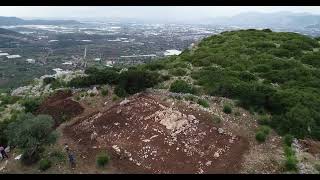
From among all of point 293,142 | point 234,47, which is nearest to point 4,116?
point 293,142

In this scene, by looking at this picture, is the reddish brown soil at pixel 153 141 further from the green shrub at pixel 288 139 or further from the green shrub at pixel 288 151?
the green shrub at pixel 288 139

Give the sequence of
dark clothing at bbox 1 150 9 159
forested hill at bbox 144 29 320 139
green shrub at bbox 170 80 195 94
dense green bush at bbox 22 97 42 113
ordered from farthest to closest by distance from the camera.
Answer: dense green bush at bbox 22 97 42 113, green shrub at bbox 170 80 195 94, forested hill at bbox 144 29 320 139, dark clothing at bbox 1 150 9 159

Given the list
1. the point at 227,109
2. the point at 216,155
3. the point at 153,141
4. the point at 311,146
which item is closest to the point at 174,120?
the point at 153,141

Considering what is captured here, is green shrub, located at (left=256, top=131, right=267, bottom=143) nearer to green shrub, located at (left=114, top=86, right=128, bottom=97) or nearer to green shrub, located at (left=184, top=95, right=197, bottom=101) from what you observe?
green shrub, located at (left=184, top=95, right=197, bottom=101)

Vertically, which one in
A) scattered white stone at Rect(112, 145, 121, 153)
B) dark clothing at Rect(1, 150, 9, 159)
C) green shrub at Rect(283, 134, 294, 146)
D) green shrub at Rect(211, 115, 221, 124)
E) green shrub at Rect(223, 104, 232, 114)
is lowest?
dark clothing at Rect(1, 150, 9, 159)

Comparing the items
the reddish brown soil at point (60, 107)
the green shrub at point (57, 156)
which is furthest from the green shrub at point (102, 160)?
the reddish brown soil at point (60, 107)

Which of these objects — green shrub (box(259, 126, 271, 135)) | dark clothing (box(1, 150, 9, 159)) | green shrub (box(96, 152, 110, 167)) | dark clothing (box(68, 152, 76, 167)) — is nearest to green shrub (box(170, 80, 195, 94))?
green shrub (box(259, 126, 271, 135))
